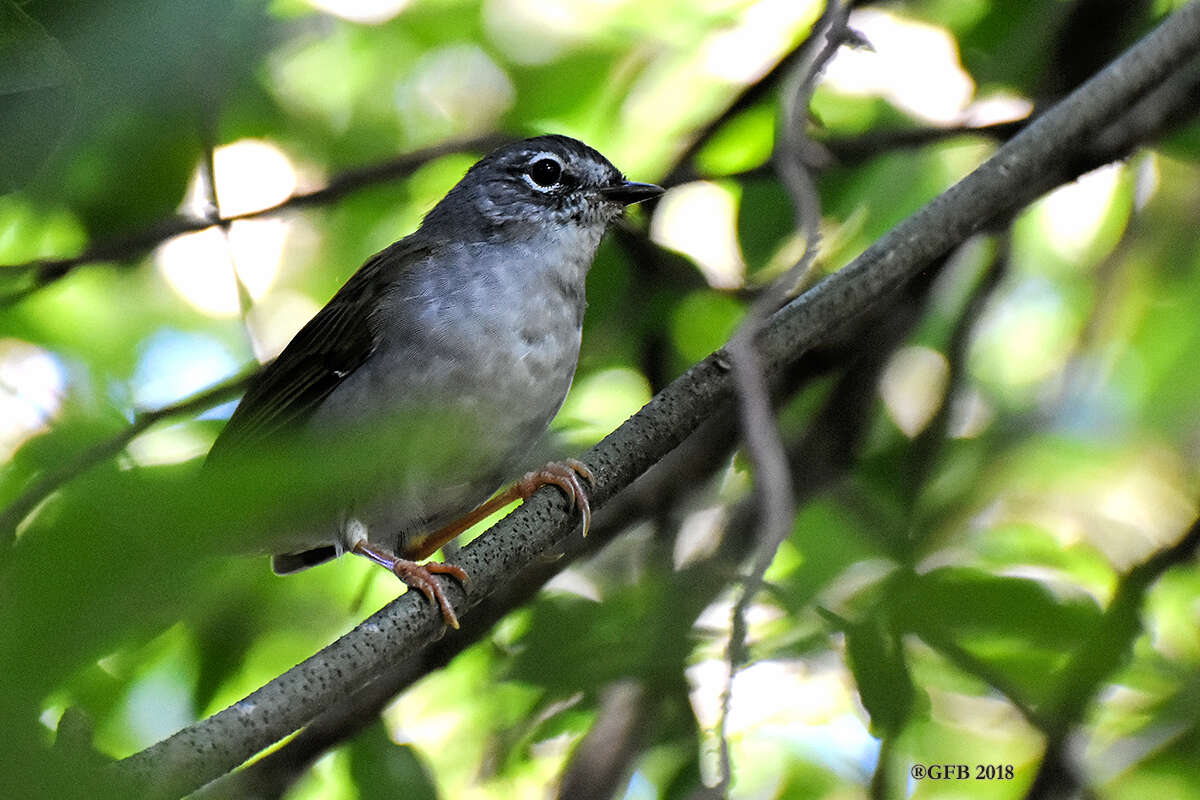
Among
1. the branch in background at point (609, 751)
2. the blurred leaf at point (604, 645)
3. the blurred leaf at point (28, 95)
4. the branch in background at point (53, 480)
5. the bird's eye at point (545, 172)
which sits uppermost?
the blurred leaf at point (28, 95)

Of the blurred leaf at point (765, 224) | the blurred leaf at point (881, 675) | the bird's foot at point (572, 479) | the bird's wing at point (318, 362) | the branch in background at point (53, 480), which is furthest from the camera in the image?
the bird's wing at point (318, 362)

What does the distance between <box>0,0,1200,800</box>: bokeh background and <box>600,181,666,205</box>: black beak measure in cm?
12

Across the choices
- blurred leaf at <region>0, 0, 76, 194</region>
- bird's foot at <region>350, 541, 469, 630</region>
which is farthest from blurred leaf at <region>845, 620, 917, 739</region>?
blurred leaf at <region>0, 0, 76, 194</region>

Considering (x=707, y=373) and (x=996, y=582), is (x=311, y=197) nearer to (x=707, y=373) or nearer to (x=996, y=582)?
(x=707, y=373)

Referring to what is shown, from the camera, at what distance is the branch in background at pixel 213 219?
146 inches

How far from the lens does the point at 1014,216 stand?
4.18 m

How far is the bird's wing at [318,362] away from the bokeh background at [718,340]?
0.74 ft

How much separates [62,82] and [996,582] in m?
1.54

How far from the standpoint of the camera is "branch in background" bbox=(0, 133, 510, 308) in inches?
146

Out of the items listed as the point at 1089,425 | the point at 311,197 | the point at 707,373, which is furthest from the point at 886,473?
the point at 311,197

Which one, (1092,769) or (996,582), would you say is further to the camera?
(1092,769)

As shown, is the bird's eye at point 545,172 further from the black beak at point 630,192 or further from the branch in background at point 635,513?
the branch in background at point 635,513

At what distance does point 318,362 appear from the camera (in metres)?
4.40

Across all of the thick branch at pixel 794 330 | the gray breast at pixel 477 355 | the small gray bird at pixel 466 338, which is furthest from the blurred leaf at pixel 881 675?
the gray breast at pixel 477 355
